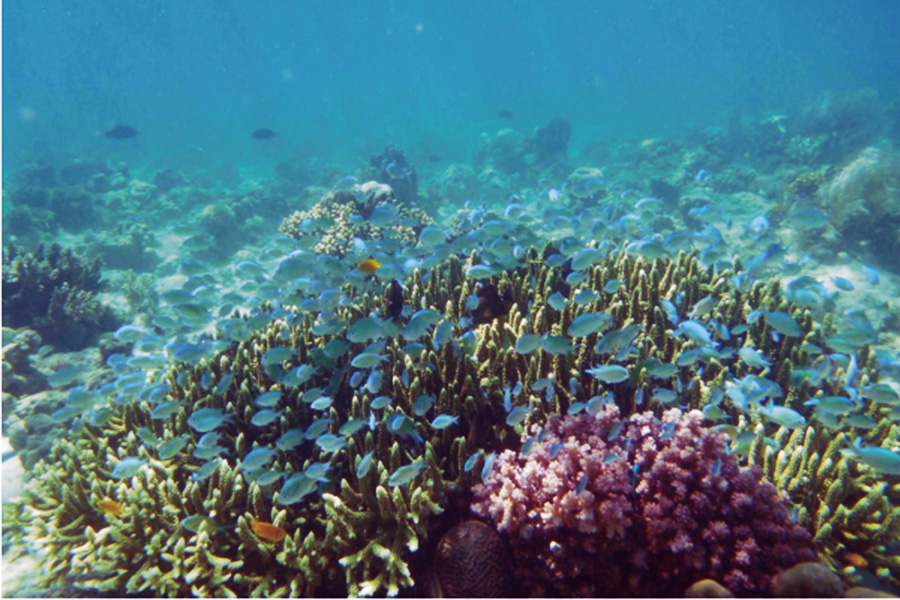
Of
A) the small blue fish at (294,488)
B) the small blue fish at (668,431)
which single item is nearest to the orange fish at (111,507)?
the small blue fish at (294,488)

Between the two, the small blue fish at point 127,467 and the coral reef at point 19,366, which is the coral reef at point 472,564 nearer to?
the small blue fish at point 127,467

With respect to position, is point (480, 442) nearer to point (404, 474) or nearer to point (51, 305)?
point (404, 474)

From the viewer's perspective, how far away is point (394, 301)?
6.11 metres

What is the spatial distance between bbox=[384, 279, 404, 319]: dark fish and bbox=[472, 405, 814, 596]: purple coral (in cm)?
303

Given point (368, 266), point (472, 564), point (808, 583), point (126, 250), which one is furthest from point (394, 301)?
point (126, 250)

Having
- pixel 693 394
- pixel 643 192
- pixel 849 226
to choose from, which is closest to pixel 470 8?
pixel 643 192

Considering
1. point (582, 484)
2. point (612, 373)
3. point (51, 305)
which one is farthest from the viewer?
point (51, 305)

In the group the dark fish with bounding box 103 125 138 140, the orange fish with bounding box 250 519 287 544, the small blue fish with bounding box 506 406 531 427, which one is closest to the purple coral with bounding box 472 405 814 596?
the small blue fish with bounding box 506 406 531 427

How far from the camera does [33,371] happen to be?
27.3 feet

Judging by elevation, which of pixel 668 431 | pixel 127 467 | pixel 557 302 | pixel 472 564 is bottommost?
pixel 472 564

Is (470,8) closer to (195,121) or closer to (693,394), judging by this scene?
(195,121)

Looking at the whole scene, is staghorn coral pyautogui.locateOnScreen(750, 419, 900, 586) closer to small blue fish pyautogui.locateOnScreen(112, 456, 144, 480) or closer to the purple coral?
the purple coral

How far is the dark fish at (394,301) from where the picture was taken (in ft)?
20.0

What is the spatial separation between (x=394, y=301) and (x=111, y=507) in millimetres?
3694
